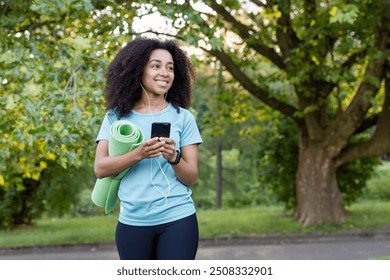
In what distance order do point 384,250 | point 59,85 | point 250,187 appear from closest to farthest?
point 59,85
point 384,250
point 250,187

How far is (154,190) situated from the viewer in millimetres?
2980

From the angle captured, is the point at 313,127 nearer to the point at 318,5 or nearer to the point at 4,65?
the point at 318,5

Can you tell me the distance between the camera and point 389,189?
2791 centimetres

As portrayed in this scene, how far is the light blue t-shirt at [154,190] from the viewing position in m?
2.96

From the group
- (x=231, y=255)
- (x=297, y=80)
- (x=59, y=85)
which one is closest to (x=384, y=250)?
(x=231, y=255)

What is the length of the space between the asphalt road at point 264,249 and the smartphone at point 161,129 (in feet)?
27.1

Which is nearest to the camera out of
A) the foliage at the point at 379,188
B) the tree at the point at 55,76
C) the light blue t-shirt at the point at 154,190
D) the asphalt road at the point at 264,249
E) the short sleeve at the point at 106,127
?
the light blue t-shirt at the point at 154,190

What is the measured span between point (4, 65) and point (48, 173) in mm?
8991

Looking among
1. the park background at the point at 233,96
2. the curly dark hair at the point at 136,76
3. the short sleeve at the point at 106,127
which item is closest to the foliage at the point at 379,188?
the park background at the point at 233,96

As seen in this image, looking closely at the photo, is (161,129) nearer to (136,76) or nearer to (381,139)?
(136,76)

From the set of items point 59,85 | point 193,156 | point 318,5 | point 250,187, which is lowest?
point 250,187

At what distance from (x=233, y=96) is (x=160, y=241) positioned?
13.7 meters

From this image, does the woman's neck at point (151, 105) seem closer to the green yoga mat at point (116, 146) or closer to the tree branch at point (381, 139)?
the green yoga mat at point (116, 146)

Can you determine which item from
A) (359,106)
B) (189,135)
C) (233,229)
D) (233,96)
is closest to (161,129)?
(189,135)
